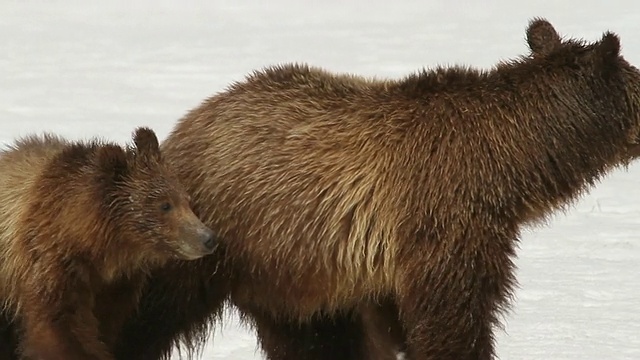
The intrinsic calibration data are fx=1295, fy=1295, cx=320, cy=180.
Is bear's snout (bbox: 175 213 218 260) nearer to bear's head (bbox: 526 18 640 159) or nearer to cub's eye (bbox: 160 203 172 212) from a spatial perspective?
cub's eye (bbox: 160 203 172 212)

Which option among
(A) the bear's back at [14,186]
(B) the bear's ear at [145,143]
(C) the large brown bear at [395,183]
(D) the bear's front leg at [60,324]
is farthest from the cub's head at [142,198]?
(A) the bear's back at [14,186]

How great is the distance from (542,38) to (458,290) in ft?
5.51

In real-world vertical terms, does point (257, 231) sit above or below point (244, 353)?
above

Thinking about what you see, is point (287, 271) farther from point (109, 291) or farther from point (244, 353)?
point (244, 353)

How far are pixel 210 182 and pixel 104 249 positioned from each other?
29.6 inches

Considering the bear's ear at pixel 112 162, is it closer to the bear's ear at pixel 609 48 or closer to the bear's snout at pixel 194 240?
the bear's snout at pixel 194 240

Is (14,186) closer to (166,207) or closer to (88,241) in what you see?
(88,241)

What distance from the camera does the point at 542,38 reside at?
763 centimetres

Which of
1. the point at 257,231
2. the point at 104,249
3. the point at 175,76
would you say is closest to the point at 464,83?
the point at 257,231

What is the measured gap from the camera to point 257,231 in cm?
739

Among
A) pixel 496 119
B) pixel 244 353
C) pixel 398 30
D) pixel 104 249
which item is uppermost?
pixel 398 30

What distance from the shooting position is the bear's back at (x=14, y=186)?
24.3 feet

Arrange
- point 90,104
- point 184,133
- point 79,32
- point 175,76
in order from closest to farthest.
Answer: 1. point 184,133
2. point 90,104
3. point 175,76
4. point 79,32

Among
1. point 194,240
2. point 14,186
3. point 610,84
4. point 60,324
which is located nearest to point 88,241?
point 60,324
